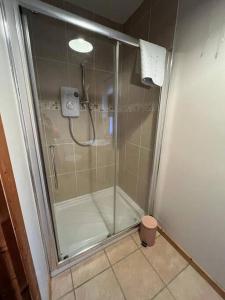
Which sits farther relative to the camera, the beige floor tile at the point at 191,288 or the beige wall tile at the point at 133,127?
the beige wall tile at the point at 133,127

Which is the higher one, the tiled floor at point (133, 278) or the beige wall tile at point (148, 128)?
the beige wall tile at point (148, 128)

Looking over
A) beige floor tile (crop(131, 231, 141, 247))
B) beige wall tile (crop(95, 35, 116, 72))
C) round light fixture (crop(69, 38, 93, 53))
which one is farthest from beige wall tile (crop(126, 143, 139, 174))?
round light fixture (crop(69, 38, 93, 53))

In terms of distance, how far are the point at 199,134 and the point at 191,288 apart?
1.17m

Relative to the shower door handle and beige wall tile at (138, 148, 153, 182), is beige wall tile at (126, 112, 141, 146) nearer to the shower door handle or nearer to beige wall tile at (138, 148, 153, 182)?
beige wall tile at (138, 148, 153, 182)

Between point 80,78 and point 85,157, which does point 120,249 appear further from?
point 80,78

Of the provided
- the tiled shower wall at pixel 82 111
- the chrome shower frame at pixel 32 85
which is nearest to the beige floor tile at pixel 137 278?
the chrome shower frame at pixel 32 85

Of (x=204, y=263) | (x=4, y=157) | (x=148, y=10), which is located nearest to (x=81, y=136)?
(x=4, y=157)

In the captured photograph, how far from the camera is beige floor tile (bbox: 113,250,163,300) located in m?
0.99

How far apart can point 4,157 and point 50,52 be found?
4.66ft

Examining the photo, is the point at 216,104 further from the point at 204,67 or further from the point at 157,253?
the point at 157,253

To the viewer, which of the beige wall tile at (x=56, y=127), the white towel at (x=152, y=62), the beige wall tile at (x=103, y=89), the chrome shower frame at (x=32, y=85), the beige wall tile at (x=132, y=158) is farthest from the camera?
A: the beige wall tile at (x=132, y=158)

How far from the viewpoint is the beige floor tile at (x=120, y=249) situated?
122 cm

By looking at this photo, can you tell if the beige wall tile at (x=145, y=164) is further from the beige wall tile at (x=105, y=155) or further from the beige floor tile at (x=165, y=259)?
the beige floor tile at (x=165, y=259)

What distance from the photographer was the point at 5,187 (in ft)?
1.28
